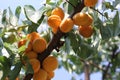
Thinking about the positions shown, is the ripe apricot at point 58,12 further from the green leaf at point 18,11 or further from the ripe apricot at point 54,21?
the green leaf at point 18,11

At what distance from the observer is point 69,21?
4.52ft

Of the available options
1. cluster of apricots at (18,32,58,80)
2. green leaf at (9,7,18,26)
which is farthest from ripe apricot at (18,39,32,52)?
green leaf at (9,7,18,26)

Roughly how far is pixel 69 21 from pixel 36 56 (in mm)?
181

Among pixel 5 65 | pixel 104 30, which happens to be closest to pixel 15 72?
pixel 5 65

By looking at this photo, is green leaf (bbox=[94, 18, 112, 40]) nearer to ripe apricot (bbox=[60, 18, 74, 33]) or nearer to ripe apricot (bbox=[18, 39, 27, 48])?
ripe apricot (bbox=[60, 18, 74, 33])

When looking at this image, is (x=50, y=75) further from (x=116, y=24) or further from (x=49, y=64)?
(x=116, y=24)

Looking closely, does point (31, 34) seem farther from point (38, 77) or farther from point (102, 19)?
point (102, 19)

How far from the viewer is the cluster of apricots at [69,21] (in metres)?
1.37

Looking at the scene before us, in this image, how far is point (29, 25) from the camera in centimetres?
144

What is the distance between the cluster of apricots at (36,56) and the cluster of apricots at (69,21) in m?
0.08

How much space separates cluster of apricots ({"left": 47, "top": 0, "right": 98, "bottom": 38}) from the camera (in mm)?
1371

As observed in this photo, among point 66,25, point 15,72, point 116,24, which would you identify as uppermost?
point 116,24

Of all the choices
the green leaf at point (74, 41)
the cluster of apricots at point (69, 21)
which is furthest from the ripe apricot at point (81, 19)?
the green leaf at point (74, 41)

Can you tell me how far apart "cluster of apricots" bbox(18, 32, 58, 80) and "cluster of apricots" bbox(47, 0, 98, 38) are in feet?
0.27
